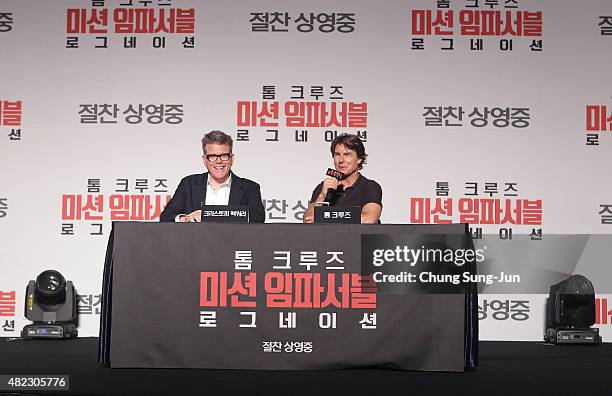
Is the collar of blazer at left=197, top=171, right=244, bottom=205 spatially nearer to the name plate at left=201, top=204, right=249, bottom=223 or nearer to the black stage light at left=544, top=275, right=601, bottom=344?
the name plate at left=201, top=204, right=249, bottom=223

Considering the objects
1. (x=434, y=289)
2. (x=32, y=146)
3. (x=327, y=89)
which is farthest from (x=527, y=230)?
(x=32, y=146)

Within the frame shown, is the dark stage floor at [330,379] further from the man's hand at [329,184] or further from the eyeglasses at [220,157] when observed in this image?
the eyeglasses at [220,157]

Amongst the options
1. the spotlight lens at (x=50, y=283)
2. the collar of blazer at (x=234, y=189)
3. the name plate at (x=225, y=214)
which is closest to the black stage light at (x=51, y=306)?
the spotlight lens at (x=50, y=283)

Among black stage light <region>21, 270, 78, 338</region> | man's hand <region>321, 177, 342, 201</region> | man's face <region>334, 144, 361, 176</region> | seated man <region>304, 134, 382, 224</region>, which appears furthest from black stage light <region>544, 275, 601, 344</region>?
black stage light <region>21, 270, 78, 338</region>

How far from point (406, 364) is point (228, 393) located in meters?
0.91

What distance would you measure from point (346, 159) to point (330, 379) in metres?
1.79

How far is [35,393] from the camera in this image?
9.60 feet

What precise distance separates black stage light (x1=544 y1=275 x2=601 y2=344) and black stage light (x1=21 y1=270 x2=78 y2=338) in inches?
128

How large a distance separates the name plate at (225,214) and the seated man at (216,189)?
94 cm

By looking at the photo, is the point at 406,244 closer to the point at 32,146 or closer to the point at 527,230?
the point at 527,230

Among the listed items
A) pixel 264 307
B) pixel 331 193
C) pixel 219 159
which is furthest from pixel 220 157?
pixel 264 307

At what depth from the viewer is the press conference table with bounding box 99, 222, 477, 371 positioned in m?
3.44

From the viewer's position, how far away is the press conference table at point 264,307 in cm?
344

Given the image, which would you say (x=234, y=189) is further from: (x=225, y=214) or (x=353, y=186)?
(x=225, y=214)
